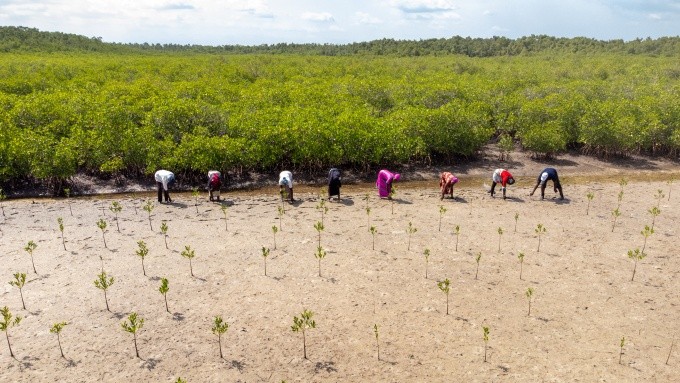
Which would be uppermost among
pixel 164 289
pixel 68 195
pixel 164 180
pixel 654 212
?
pixel 164 180

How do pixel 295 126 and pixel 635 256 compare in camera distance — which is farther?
pixel 295 126

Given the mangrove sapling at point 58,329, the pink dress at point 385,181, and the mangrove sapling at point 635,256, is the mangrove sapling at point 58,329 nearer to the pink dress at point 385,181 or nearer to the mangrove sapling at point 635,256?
the pink dress at point 385,181

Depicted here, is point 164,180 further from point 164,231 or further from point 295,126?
point 295,126

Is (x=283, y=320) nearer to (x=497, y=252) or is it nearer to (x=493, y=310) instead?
(x=493, y=310)

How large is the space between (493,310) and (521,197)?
33.9ft

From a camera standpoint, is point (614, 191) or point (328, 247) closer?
point (328, 247)

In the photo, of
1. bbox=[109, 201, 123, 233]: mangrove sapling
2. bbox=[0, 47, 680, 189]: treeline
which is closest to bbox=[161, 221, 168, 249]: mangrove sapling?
bbox=[109, 201, 123, 233]: mangrove sapling

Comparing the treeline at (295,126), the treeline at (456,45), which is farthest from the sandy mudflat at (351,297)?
the treeline at (456,45)

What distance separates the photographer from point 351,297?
12.5 m

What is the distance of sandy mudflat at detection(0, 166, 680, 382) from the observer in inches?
392

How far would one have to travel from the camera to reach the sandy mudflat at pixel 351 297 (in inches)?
392

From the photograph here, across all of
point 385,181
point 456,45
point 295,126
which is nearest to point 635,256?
point 385,181

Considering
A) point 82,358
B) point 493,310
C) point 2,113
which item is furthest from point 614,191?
point 2,113

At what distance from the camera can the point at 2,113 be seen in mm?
24203
